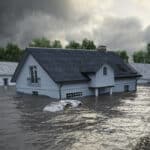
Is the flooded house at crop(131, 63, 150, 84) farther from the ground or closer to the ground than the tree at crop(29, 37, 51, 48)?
closer to the ground

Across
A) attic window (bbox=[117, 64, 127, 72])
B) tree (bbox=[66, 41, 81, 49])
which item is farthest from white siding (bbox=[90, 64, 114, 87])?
tree (bbox=[66, 41, 81, 49])

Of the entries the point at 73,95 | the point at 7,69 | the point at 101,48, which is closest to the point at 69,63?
the point at 73,95

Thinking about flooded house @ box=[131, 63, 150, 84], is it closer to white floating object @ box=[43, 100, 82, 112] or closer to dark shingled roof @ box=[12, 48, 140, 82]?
dark shingled roof @ box=[12, 48, 140, 82]

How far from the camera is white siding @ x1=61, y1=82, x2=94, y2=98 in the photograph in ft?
82.7

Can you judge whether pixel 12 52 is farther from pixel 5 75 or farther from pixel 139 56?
pixel 139 56

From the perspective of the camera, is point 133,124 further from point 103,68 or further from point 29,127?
point 103,68

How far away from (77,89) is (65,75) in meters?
2.18

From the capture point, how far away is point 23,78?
29.4m

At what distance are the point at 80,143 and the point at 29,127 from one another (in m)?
4.00

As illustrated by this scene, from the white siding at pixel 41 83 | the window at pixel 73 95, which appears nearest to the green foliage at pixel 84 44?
the white siding at pixel 41 83

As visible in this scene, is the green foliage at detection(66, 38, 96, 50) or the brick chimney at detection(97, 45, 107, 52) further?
the green foliage at detection(66, 38, 96, 50)

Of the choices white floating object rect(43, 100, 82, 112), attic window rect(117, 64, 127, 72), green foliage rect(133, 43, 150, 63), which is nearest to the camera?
white floating object rect(43, 100, 82, 112)

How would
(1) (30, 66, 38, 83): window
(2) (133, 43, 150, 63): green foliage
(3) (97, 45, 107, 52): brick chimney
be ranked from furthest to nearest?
(2) (133, 43, 150, 63): green foliage, (3) (97, 45, 107, 52): brick chimney, (1) (30, 66, 38, 83): window

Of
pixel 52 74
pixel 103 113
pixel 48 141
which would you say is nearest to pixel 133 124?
pixel 103 113
